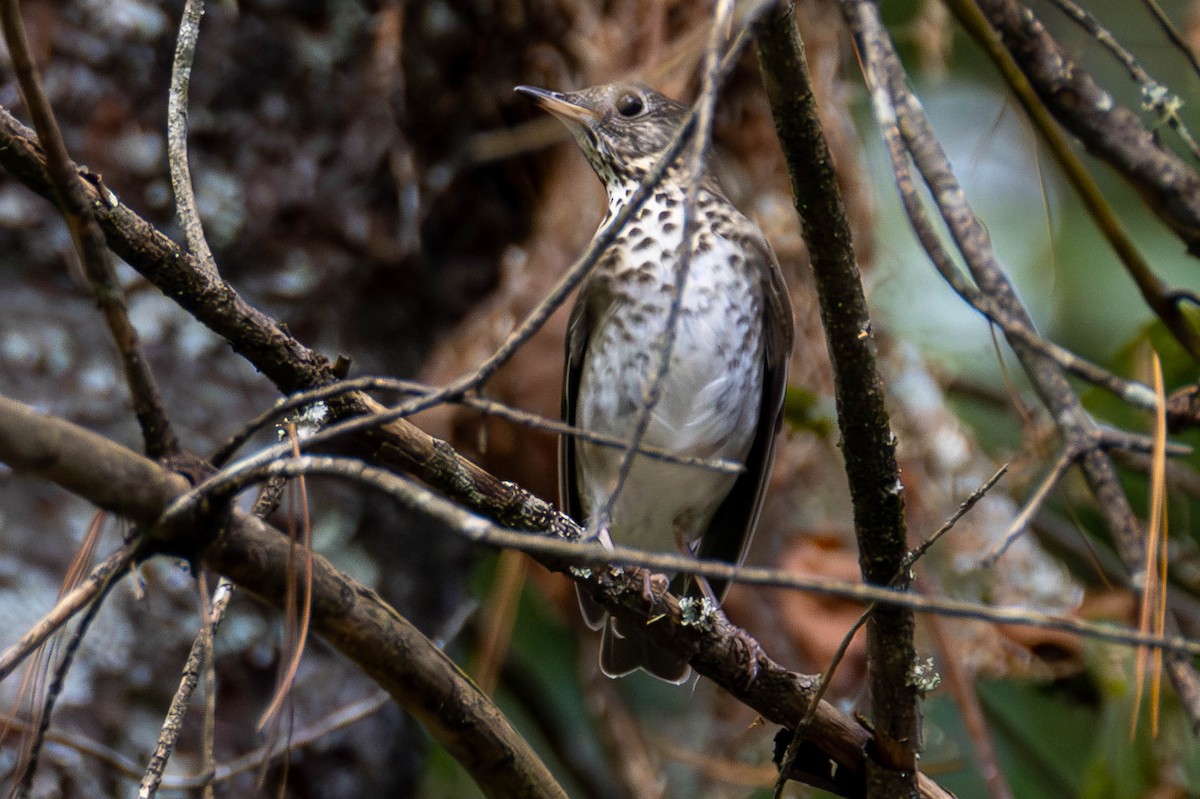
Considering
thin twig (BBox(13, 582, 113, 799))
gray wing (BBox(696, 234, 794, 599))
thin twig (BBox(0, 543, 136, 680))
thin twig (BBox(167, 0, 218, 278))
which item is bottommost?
thin twig (BBox(13, 582, 113, 799))

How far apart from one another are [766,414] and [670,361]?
22.4 inches

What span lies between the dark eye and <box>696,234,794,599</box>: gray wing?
566 mm

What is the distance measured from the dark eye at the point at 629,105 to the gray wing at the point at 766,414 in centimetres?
57

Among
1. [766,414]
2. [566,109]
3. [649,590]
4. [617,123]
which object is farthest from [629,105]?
[649,590]

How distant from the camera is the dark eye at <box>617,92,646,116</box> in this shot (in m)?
3.36

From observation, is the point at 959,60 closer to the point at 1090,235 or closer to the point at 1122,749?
the point at 1090,235

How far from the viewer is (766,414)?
3.24 m

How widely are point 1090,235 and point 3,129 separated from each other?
408 cm

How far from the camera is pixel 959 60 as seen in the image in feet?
17.4

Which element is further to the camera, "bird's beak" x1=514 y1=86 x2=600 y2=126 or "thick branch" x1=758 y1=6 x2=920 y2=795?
"bird's beak" x1=514 y1=86 x2=600 y2=126

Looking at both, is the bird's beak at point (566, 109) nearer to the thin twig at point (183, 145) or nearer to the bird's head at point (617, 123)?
the bird's head at point (617, 123)

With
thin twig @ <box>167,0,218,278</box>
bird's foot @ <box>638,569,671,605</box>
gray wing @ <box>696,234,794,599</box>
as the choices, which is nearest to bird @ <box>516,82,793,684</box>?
gray wing @ <box>696,234,794,599</box>

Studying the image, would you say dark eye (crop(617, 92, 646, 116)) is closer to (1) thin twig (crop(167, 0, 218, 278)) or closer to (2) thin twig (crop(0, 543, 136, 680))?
(1) thin twig (crop(167, 0, 218, 278))

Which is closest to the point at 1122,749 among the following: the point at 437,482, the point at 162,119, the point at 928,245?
the point at 437,482
